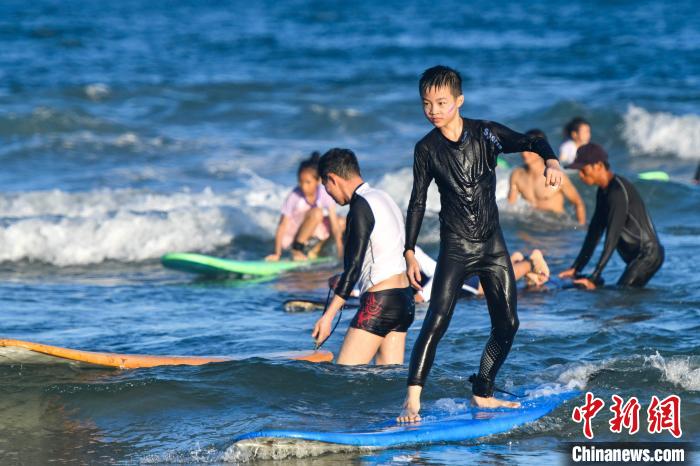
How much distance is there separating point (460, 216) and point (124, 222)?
29.6 ft

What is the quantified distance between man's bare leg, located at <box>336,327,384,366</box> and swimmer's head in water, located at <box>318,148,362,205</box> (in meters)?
0.85

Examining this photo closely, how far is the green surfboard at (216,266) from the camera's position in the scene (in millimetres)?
11562

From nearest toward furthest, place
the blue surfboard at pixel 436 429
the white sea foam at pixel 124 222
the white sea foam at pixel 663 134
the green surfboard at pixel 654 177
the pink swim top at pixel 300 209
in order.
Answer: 1. the blue surfboard at pixel 436 429
2. the pink swim top at pixel 300 209
3. the white sea foam at pixel 124 222
4. the green surfboard at pixel 654 177
5. the white sea foam at pixel 663 134

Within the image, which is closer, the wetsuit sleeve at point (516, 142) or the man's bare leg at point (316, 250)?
the wetsuit sleeve at point (516, 142)

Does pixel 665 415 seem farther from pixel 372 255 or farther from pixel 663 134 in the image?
pixel 663 134

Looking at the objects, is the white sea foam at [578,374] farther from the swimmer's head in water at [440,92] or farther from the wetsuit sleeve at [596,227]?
the wetsuit sleeve at [596,227]

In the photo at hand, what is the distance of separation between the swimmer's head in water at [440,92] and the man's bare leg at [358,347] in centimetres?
171

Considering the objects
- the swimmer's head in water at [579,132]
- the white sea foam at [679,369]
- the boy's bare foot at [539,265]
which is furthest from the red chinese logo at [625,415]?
the swimmer's head in water at [579,132]

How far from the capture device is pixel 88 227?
45.3ft

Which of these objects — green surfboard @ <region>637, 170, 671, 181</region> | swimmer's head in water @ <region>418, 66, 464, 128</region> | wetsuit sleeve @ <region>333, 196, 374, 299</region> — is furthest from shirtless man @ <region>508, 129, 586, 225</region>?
swimmer's head in water @ <region>418, 66, 464, 128</region>

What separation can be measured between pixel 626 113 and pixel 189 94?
9882 mm

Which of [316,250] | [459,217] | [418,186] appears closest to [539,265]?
[316,250]

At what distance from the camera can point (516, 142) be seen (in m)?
5.55

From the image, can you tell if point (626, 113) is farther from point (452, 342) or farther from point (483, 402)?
point (483, 402)
